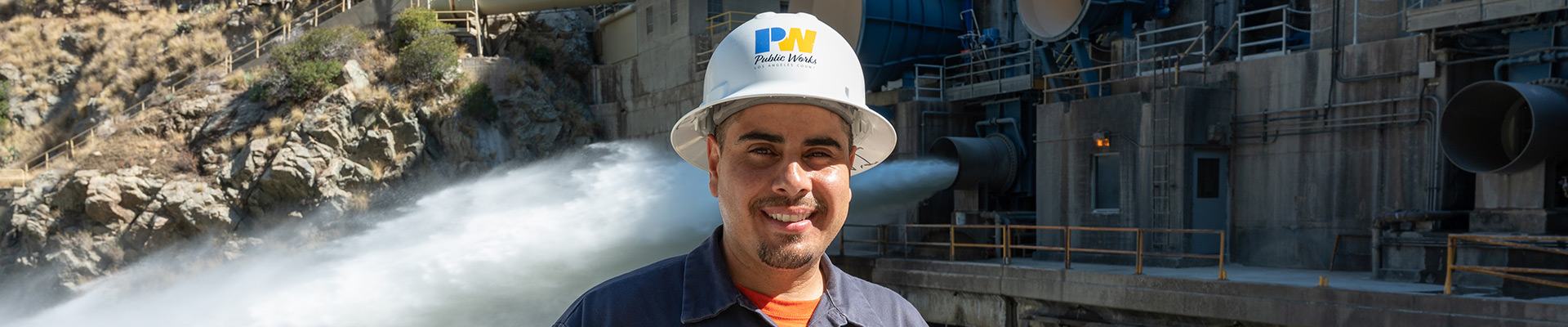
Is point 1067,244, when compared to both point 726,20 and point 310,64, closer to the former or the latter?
point 726,20

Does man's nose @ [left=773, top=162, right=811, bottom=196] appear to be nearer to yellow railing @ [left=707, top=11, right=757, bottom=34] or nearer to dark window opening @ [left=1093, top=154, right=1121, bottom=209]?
dark window opening @ [left=1093, top=154, right=1121, bottom=209]

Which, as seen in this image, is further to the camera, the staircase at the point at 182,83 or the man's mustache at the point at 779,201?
the staircase at the point at 182,83

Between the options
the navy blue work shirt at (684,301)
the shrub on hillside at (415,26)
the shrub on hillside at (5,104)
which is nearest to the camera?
the navy blue work shirt at (684,301)

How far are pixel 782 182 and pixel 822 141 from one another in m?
0.16

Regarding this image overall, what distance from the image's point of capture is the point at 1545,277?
11.8 metres

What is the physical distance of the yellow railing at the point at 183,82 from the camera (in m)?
33.5

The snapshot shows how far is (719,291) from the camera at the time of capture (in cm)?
218

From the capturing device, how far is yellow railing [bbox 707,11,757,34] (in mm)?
27031

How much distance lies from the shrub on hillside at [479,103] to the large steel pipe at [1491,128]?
24206 millimetres

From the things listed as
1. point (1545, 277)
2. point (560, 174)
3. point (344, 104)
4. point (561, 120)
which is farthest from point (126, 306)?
point (1545, 277)

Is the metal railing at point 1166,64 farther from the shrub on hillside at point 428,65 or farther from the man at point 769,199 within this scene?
the shrub on hillside at point 428,65

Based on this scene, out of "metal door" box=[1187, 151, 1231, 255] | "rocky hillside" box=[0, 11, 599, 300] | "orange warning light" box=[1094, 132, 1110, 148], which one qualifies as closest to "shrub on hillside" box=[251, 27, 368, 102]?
"rocky hillside" box=[0, 11, 599, 300]

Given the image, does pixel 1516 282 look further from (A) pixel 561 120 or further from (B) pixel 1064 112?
(A) pixel 561 120

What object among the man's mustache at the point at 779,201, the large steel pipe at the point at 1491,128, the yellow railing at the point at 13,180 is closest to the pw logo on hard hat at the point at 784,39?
the man's mustache at the point at 779,201
